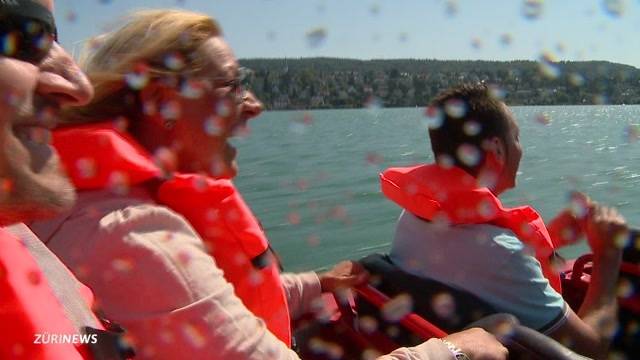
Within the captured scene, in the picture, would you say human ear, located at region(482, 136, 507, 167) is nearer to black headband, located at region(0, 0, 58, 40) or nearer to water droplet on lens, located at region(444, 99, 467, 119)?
water droplet on lens, located at region(444, 99, 467, 119)

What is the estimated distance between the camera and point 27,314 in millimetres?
944

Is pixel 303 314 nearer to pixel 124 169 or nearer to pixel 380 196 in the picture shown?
pixel 124 169

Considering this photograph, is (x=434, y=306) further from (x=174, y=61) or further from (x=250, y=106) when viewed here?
(x=174, y=61)

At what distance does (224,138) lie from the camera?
178 centimetres

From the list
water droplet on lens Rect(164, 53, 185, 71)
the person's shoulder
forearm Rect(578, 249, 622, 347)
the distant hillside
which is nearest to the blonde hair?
water droplet on lens Rect(164, 53, 185, 71)

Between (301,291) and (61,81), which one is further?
(301,291)

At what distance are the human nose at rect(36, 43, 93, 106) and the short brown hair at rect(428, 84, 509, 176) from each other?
1.49 meters

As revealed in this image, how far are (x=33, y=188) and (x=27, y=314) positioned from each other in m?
0.19

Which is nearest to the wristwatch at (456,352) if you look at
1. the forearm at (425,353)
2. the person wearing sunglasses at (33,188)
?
the forearm at (425,353)

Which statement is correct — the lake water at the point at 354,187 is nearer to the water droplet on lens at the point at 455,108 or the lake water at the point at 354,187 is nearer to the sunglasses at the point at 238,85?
the water droplet on lens at the point at 455,108

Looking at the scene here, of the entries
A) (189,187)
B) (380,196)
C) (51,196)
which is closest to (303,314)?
(189,187)

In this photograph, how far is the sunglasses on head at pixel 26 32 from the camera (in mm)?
1007

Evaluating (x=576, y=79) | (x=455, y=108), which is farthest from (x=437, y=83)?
(x=455, y=108)

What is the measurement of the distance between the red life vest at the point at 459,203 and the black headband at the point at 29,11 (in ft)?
4.64
